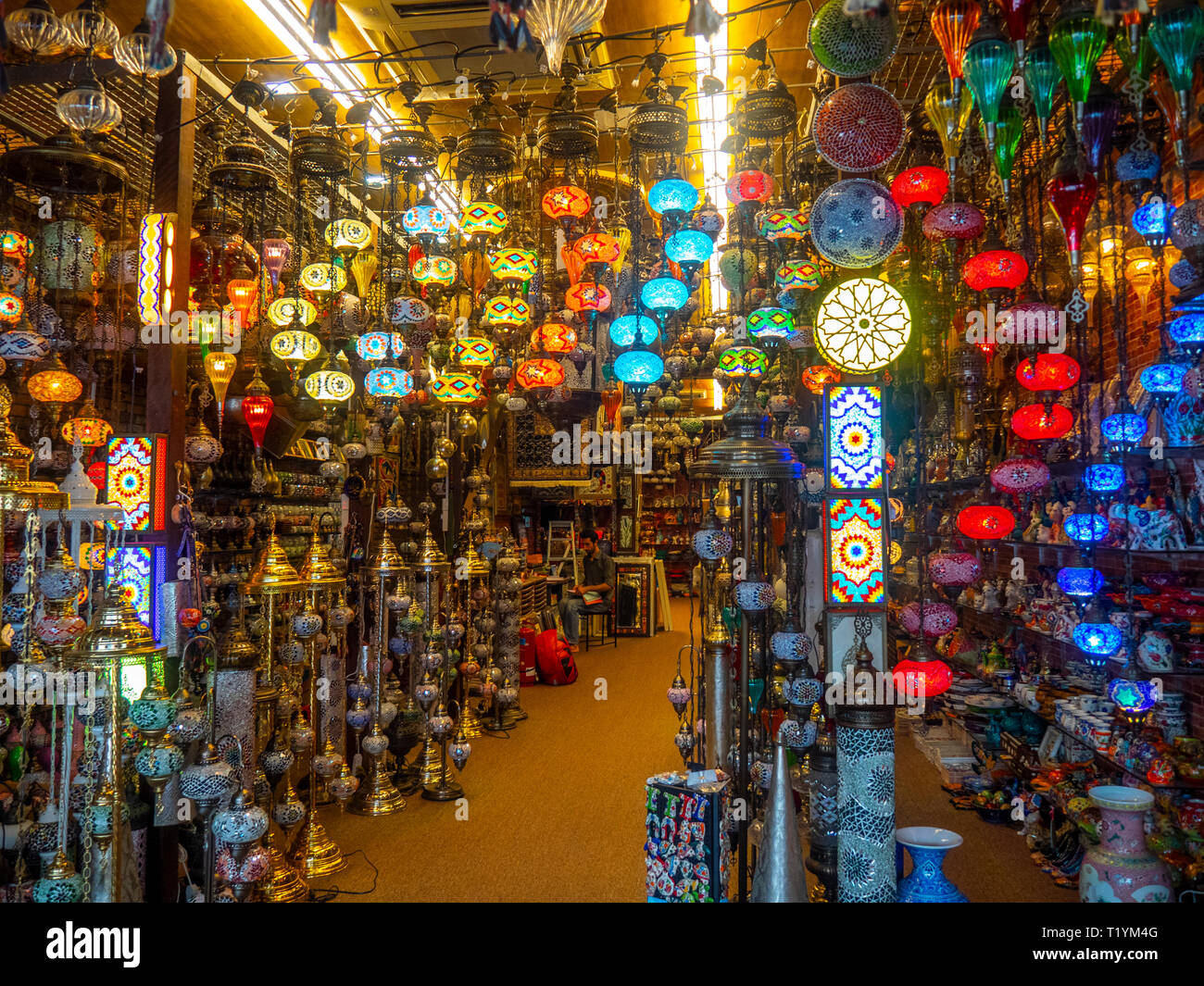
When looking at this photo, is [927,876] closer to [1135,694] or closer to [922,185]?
[1135,694]

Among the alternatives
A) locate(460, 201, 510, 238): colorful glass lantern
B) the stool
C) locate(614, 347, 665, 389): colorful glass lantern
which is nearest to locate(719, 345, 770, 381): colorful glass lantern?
locate(614, 347, 665, 389): colorful glass lantern

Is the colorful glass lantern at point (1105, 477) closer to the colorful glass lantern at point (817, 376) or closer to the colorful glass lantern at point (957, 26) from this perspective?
the colorful glass lantern at point (817, 376)

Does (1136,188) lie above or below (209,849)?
above

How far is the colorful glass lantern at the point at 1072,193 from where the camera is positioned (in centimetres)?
202

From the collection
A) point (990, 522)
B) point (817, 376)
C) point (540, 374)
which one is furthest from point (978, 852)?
point (540, 374)

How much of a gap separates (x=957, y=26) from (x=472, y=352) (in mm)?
2835

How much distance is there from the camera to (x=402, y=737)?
4.79 metres

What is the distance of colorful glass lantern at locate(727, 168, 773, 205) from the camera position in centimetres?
317

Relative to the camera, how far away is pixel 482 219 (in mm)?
3641

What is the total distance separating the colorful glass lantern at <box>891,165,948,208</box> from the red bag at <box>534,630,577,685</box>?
5687mm

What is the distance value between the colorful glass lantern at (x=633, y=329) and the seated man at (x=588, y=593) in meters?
7.02

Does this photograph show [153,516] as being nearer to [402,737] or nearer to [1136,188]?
[402,737]

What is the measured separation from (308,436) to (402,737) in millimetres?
2130
